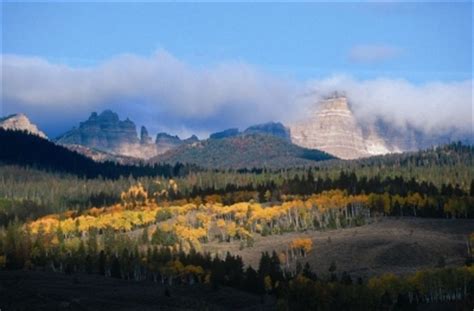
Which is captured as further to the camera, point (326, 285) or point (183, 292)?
point (183, 292)

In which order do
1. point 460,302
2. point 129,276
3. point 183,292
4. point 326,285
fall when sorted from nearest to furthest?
point 460,302 → point 326,285 → point 183,292 → point 129,276

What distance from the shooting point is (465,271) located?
155 metres

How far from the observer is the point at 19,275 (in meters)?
171

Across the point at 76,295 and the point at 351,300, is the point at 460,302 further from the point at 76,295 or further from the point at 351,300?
the point at 76,295

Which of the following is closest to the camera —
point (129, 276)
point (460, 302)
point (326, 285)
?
point (460, 302)

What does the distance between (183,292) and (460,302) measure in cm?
5333

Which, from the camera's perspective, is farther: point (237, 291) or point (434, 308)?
point (237, 291)

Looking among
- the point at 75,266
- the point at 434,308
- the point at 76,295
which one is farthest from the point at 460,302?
the point at 75,266

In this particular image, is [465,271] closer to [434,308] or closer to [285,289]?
[434,308]

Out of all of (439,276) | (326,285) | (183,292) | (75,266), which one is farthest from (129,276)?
(439,276)

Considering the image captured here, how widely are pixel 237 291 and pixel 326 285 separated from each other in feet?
78.6

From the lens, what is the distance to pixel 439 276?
155 meters

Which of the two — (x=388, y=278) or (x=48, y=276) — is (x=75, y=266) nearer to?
(x=48, y=276)

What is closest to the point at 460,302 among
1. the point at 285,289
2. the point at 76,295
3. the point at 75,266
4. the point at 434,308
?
the point at 434,308
